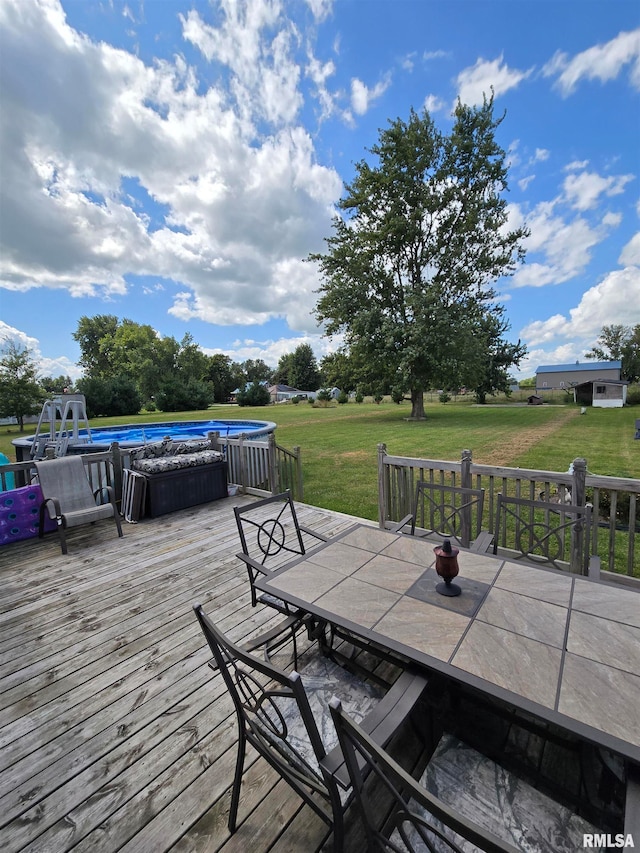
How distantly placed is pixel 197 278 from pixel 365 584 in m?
23.1

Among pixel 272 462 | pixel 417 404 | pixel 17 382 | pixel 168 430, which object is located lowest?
pixel 168 430

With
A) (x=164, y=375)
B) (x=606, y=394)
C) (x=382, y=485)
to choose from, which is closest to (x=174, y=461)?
(x=382, y=485)

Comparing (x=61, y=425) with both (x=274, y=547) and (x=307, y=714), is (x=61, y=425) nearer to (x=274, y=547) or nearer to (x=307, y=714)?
(x=274, y=547)

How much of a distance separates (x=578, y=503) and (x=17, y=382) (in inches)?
1020

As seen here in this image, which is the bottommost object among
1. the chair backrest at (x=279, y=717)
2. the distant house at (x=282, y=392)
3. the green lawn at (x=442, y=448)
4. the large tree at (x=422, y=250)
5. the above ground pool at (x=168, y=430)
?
the green lawn at (x=442, y=448)

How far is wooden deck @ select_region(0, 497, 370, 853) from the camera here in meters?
1.40

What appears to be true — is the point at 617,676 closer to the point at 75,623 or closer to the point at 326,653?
the point at 326,653

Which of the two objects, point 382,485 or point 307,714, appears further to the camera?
point 382,485

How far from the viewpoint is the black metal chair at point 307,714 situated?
3.34 ft

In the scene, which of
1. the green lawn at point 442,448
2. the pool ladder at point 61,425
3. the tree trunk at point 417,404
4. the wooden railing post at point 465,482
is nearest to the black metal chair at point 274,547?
the wooden railing post at point 465,482

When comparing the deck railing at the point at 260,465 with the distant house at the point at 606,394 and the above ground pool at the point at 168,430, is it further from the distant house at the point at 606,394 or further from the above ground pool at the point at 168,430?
the distant house at the point at 606,394

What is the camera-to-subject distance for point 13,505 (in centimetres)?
423

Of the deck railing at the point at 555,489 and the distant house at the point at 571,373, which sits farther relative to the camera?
the distant house at the point at 571,373

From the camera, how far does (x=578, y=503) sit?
3.02 m
